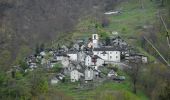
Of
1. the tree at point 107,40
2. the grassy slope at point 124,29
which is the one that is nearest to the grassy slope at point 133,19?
the grassy slope at point 124,29

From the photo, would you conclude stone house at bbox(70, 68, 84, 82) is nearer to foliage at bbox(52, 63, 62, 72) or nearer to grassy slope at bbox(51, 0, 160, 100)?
grassy slope at bbox(51, 0, 160, 100)

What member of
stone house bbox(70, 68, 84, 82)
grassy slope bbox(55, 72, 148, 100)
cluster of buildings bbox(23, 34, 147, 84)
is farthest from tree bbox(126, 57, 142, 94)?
stone house bbox(70, 68, 84, 82)

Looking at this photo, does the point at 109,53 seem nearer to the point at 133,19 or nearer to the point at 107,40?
the point at 107,40

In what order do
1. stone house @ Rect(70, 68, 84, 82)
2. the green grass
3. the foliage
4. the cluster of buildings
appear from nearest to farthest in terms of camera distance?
stone house @ Rect(70, 68, 84, 82)
the cluster of buildings
the foliage
the green grass

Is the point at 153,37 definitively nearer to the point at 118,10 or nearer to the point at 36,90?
the point at 36,90

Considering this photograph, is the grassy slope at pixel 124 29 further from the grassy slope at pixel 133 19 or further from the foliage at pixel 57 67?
the foliage at pixel 57 67

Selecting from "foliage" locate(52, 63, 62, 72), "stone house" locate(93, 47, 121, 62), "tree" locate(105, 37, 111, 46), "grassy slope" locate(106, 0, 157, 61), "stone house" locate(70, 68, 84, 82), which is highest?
"grassy slope" locate(106, 0, 157, 61)

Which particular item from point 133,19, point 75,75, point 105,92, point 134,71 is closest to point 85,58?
point 75,75

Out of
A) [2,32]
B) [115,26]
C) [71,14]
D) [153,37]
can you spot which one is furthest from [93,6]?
[153,37]
